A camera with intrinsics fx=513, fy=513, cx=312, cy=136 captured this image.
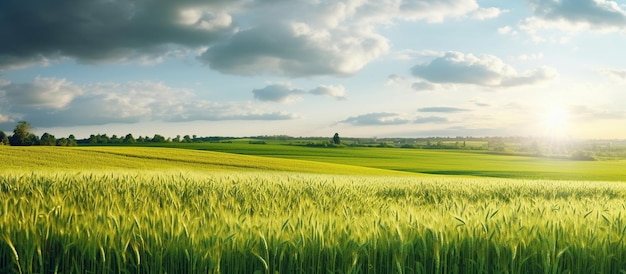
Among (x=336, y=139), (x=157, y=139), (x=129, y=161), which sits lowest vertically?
(x=129, y=161)

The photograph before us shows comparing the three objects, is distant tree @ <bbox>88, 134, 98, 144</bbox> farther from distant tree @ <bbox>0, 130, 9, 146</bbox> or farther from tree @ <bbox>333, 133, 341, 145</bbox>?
tree @ <bbox>333, 133, 341, 145</bbox>

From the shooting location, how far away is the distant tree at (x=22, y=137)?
1879 inches

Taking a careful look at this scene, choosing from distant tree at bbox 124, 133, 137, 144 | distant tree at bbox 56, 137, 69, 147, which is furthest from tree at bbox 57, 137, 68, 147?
distant tree at bbox 124, 133, 137, 144

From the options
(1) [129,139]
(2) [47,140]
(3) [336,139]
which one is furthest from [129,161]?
(3) [336,139]

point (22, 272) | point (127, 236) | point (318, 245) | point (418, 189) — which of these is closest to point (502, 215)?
point (318, 245)

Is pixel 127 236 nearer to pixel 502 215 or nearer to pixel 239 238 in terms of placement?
pixel 239 238

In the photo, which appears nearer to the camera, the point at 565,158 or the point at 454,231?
the point at 454,231

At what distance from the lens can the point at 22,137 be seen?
159ft

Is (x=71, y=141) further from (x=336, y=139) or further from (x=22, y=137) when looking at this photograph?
(x=336, y=139)

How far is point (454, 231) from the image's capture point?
4.02 meters

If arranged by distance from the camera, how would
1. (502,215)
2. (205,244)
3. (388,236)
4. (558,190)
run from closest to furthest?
(205,244) < (388,236) < (502,215) < (558,190)

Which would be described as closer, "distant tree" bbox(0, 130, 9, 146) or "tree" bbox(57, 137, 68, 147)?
"distant tree" bbox(0, 130, 9, 146)

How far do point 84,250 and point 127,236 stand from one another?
300 mm

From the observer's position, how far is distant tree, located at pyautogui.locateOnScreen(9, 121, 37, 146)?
47.7 metres
